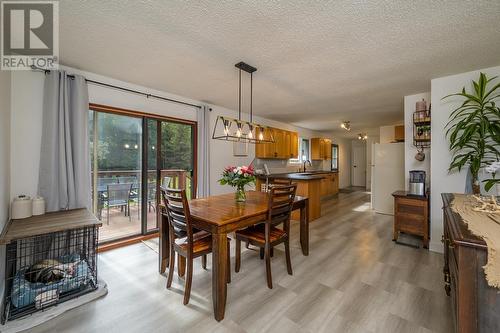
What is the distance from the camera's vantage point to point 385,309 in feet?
6.04

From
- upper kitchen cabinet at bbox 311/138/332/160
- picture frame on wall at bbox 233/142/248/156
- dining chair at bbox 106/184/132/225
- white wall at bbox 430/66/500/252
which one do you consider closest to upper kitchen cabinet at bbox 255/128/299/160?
picture frame on wall at bbox 233/142/248/156

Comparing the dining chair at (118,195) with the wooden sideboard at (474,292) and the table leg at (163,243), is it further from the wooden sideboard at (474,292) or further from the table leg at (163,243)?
the wooden sideboard at (474,292)

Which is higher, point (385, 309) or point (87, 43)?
point (87, 43)

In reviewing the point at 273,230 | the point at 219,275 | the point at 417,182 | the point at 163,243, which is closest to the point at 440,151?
the point at 417,182

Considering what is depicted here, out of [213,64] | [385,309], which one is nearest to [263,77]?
[213,64]

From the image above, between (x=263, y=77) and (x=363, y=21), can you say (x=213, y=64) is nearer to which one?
(x=263, y=77)

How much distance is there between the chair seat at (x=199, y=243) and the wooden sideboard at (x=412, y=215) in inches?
119

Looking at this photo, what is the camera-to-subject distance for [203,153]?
13.0ft

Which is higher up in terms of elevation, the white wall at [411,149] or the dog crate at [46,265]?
the white wall at [411,149]

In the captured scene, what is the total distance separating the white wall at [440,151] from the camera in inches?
112

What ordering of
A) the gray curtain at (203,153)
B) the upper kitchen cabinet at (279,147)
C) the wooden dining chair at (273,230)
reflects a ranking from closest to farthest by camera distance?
1. the wooden dining chair at (273,230)
2. the gray curtain at (203,153)
3. the upper kitchen cabinet at (279,147)

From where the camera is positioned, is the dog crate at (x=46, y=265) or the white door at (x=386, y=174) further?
the white door at (x=386, y=174)

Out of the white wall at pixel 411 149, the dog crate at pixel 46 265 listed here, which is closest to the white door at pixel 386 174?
the white wall at pixel 411 149

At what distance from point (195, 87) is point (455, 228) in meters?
3.38
